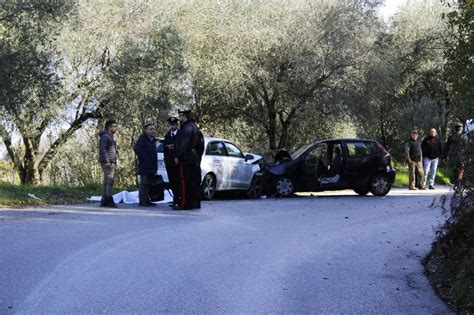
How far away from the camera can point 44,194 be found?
15.5 metres

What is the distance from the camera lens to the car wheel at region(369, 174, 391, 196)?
18016 mm

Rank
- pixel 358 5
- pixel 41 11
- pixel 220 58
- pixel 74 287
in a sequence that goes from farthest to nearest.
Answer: pixel 358 5 < pixel 220 58 < pixel 41 11 < pixel 74 287

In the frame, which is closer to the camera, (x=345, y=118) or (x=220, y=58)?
(x=220, y=58)

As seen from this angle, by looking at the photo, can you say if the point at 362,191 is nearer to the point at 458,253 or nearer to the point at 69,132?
the point at 69,132

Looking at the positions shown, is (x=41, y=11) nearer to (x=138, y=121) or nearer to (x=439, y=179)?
(x=138, y=121)

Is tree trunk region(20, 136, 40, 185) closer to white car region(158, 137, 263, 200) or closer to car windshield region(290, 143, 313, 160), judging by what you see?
white car region(158, 137, 263, 200)

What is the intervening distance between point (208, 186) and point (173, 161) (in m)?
2.54

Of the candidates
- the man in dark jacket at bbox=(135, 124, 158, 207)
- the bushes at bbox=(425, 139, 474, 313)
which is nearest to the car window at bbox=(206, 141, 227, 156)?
the man in dark jacket at bbox=(135, 124, 158, 207)

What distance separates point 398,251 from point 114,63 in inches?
554

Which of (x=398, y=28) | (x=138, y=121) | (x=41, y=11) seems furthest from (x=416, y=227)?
(x=398, y=28)

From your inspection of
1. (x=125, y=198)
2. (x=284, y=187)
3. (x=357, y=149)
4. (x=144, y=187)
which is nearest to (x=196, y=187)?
(x=144, y=187)

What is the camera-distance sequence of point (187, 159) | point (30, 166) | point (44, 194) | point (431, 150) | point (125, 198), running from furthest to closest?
1. point (30, 166)
2. point (431, 150)
3. point (125, 198)
4. point (44, 194)
5. point (187, 159)

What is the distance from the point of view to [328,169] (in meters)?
17.8

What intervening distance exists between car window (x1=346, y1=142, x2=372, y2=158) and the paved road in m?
5.00
